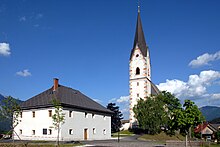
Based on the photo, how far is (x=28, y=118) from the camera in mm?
40750

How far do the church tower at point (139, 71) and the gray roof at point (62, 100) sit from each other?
815 inches

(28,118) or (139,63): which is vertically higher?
(139,63)

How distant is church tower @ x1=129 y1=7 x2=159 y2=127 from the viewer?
6594cm

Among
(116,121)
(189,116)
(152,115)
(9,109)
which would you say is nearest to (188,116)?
(189,116)

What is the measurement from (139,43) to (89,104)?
2906 cm

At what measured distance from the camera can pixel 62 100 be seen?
38844 mm

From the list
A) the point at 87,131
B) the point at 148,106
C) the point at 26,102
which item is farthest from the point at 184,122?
the point at 148,106

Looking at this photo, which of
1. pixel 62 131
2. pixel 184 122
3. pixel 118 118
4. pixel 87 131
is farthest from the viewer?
pixel 118 118

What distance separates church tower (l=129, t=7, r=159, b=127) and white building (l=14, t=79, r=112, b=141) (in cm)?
2105

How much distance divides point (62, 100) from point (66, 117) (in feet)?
8.26

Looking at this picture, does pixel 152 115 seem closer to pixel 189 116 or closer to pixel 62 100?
pixel 62 100

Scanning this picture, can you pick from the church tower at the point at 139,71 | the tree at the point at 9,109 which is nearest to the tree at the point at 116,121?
the church tower at the point at 139,71

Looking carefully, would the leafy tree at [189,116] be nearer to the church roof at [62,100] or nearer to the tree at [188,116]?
the tree at [188,116]

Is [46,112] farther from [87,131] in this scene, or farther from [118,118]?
[118,118]
